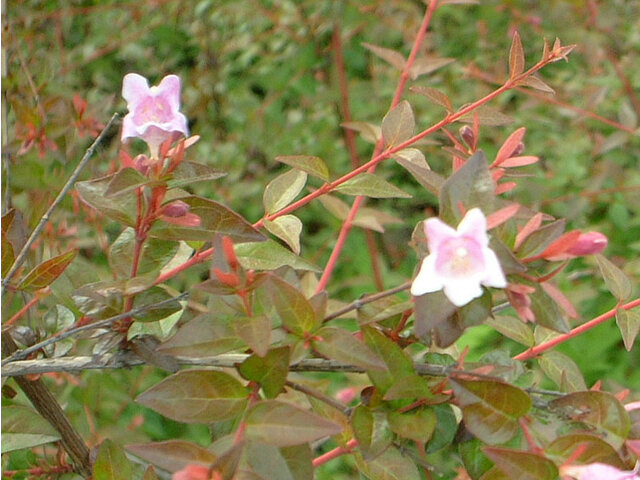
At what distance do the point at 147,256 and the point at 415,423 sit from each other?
250mm

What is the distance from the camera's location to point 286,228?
638mm

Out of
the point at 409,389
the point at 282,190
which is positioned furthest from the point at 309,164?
the point at 409,389

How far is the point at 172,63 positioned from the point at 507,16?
3.26 feet

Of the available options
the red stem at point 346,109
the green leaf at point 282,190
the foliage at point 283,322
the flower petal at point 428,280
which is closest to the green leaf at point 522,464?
the foliage at point 283,322

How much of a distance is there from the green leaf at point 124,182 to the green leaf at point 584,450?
33cm

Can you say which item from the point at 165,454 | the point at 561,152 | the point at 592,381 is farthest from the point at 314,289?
the point at 561,152

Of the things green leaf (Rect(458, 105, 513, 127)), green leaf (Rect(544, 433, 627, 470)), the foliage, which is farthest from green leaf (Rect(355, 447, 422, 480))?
green leaf (Rect(458, 105, 513, 127))

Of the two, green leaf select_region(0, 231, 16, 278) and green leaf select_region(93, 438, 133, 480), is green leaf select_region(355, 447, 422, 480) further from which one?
green leaf select_region(0, 231, 16, 278)

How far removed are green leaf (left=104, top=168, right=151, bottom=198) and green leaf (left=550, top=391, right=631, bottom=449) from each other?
13.4 inches

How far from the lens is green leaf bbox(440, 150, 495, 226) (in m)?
0.49

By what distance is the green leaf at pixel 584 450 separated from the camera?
482 mm

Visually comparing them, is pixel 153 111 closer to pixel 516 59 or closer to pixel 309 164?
pixel 309 164

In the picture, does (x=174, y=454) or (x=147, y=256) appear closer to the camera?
(x=174, y=454)

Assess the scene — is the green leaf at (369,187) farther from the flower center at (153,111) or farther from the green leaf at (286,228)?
the flower center at (153,111)
